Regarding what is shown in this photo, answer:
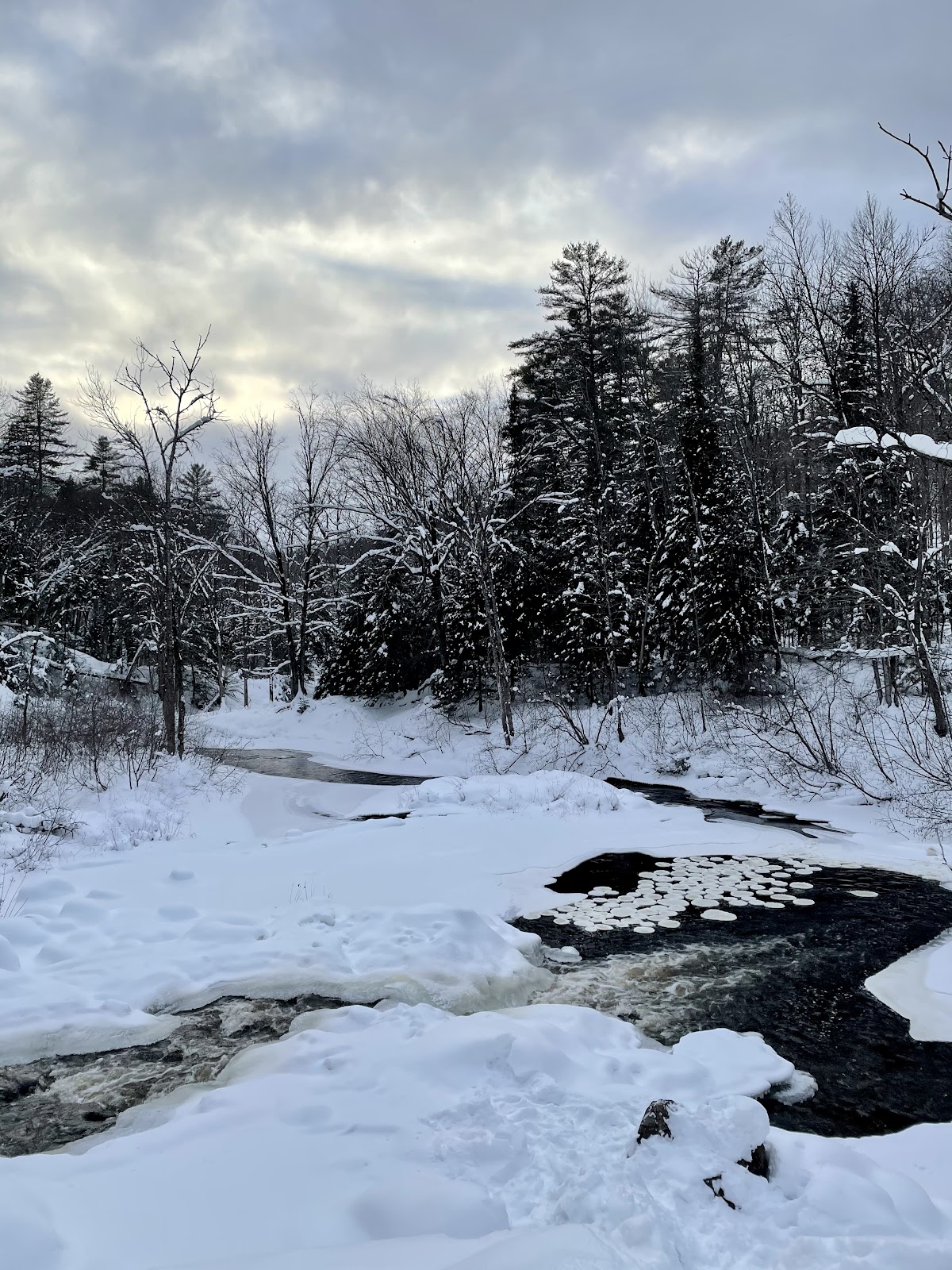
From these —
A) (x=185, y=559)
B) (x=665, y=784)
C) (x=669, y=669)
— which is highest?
(x=185, y=559)

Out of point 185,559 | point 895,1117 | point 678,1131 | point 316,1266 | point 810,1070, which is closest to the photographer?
point 316,1266

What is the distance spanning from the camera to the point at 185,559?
25.5m

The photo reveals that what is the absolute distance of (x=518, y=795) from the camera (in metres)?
12.1

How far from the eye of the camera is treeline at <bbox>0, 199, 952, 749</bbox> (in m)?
16.6

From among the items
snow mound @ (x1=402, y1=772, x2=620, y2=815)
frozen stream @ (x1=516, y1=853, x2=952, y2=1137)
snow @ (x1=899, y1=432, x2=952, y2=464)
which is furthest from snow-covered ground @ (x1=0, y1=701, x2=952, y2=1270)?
snow mound @ (x1=402, y1=772, x2=620, y2=815)

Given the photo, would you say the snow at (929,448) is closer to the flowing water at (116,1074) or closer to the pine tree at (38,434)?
the flowing water at (116,1074)

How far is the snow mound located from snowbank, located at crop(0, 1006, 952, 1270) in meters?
7.63

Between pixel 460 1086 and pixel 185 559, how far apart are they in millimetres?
24514

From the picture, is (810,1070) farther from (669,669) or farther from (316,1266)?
(669,669)

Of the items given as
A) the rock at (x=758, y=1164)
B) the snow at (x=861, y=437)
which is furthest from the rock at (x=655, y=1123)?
the snow at (x=861, y=437)

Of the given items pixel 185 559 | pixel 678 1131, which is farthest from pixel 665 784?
pixel 185 559

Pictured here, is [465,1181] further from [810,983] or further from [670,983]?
[810,983]

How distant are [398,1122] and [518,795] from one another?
879 cm

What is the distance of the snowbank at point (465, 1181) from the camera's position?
2.51 m
